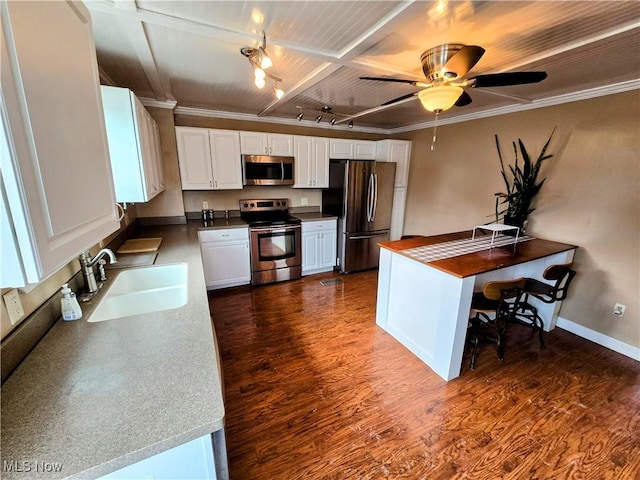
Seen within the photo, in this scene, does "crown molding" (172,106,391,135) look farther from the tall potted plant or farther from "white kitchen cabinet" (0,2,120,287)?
"white kitchen cabinet" (0,2,120,287)

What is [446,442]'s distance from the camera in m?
1.61

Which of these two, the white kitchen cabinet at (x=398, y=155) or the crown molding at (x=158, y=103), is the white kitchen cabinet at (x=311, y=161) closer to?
the white kitchen cabinet at (x=398, y=155)

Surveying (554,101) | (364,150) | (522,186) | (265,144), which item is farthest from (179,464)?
(364,150)

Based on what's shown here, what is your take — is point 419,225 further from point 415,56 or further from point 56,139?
point 56,139

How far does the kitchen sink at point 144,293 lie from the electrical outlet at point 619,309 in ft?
12.0

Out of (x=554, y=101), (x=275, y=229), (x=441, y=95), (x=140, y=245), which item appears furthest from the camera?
(x=275, y=229)

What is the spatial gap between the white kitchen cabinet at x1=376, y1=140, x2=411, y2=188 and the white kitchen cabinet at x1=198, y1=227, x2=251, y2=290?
8.23 feet

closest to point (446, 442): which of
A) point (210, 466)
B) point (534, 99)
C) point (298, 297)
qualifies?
point (210, 466)

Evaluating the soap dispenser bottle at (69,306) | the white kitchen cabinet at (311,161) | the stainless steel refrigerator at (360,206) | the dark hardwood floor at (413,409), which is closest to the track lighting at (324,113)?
the white kitchen cabinet at (311,161)

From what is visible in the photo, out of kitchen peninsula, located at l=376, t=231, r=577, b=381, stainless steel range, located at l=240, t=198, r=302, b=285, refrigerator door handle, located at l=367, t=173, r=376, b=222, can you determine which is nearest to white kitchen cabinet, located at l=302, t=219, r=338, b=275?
stainless steel range, located at l=240, t=198, r=302, b=285

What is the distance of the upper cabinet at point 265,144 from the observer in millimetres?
3541

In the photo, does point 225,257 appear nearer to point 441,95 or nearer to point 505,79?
→ point 441,95

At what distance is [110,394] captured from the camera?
844mm

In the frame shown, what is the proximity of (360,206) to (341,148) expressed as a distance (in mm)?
975
